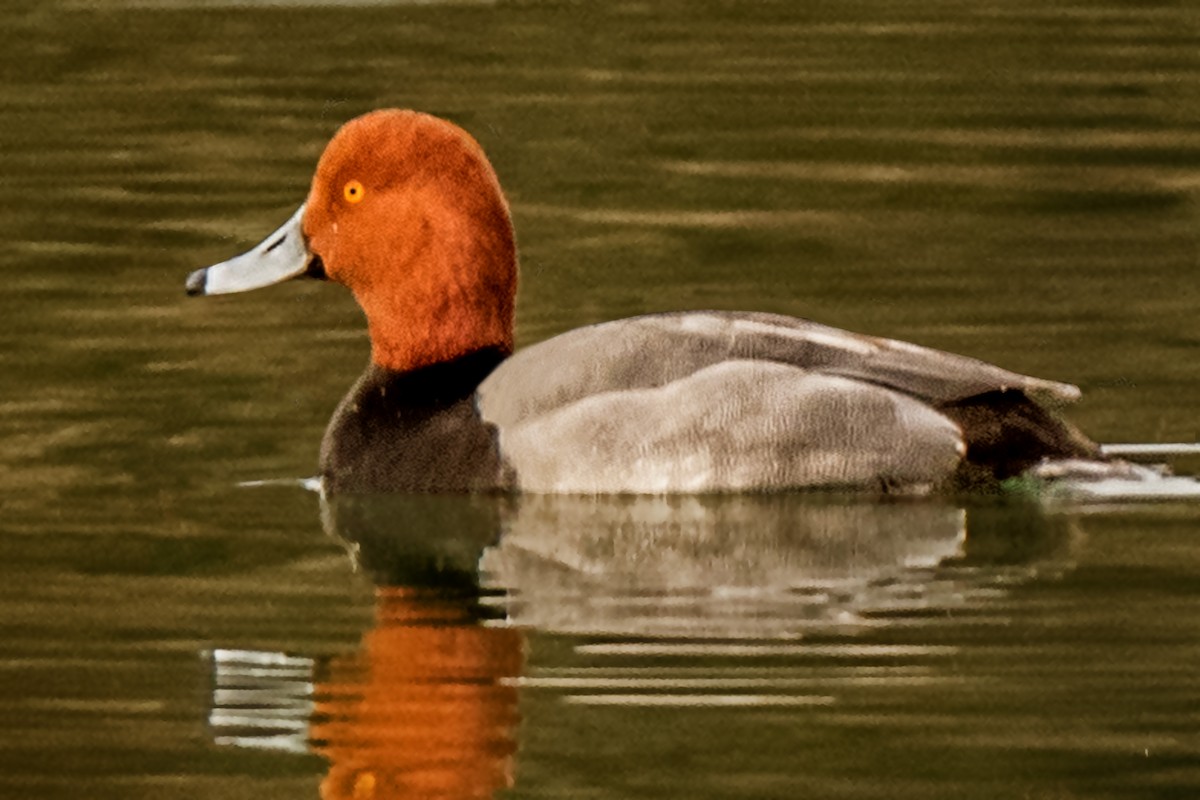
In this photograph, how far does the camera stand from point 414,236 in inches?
355

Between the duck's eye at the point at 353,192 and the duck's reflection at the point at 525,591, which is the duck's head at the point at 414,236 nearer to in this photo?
the duck's eye at the point at 353,192

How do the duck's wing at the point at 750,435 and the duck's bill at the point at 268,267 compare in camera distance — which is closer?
the duck's wing at the point at 750,435

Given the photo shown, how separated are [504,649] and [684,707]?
26.3 inches

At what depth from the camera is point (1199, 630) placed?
708cm

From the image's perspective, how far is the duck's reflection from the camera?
21.6 ft

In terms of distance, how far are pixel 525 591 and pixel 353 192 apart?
1.78 metres

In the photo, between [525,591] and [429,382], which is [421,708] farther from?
[429,382]

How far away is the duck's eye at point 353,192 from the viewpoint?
29.6ft

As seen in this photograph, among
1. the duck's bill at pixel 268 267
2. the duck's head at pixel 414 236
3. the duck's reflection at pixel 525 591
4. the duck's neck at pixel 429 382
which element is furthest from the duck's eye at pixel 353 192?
the duck's reflection at pixel 525 591

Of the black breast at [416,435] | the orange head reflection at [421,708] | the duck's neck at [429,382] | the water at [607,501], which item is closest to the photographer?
the orange head reflection at [421,708]

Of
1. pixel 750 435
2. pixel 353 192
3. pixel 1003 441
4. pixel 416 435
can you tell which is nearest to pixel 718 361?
pixel 750 435

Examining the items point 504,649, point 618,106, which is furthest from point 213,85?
point 504,649

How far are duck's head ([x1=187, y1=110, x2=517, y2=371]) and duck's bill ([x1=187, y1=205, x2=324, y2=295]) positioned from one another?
0.01 metres

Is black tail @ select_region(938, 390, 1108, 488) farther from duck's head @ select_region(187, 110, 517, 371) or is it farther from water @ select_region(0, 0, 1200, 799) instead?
duck's head @ select_region(187, 110, 517, 371)
